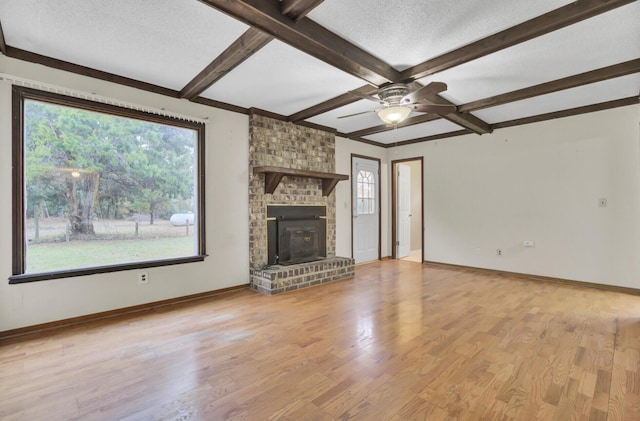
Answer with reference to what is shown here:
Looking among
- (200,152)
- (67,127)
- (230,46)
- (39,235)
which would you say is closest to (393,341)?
(230,46)

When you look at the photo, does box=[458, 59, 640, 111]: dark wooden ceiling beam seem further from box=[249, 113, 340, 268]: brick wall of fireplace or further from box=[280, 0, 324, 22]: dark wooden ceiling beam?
box=[280, 0, 324, 22]: dark wooden ceiling beam

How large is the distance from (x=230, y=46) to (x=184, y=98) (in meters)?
1.48

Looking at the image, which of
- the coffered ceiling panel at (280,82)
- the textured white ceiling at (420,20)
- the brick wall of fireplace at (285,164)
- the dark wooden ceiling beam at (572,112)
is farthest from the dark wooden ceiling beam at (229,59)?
the dark wooden ceiling beam at (572,112)

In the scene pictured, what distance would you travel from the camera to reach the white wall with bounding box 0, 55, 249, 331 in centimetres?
276

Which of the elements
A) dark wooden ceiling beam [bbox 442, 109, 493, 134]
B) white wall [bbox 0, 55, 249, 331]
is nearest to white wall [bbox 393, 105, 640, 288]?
dark wooden ceiling beam [bbox 442, 109, 493, 134]

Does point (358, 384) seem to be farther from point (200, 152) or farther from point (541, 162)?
point (541, 162)

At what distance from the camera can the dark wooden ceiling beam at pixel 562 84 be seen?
9.93 feet

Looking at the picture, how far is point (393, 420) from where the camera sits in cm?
168

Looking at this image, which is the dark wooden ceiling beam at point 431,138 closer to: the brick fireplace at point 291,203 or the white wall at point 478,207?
the white wall at point 478,207

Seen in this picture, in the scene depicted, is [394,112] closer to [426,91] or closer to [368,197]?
[426,91]

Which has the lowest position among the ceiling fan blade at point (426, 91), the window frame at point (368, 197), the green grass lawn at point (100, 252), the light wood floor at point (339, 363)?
the light wood floor at point (339, 363)

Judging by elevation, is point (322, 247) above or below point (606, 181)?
below

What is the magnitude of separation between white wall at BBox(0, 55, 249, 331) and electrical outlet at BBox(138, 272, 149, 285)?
4cm

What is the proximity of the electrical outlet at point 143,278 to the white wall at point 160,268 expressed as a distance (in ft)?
0.14
